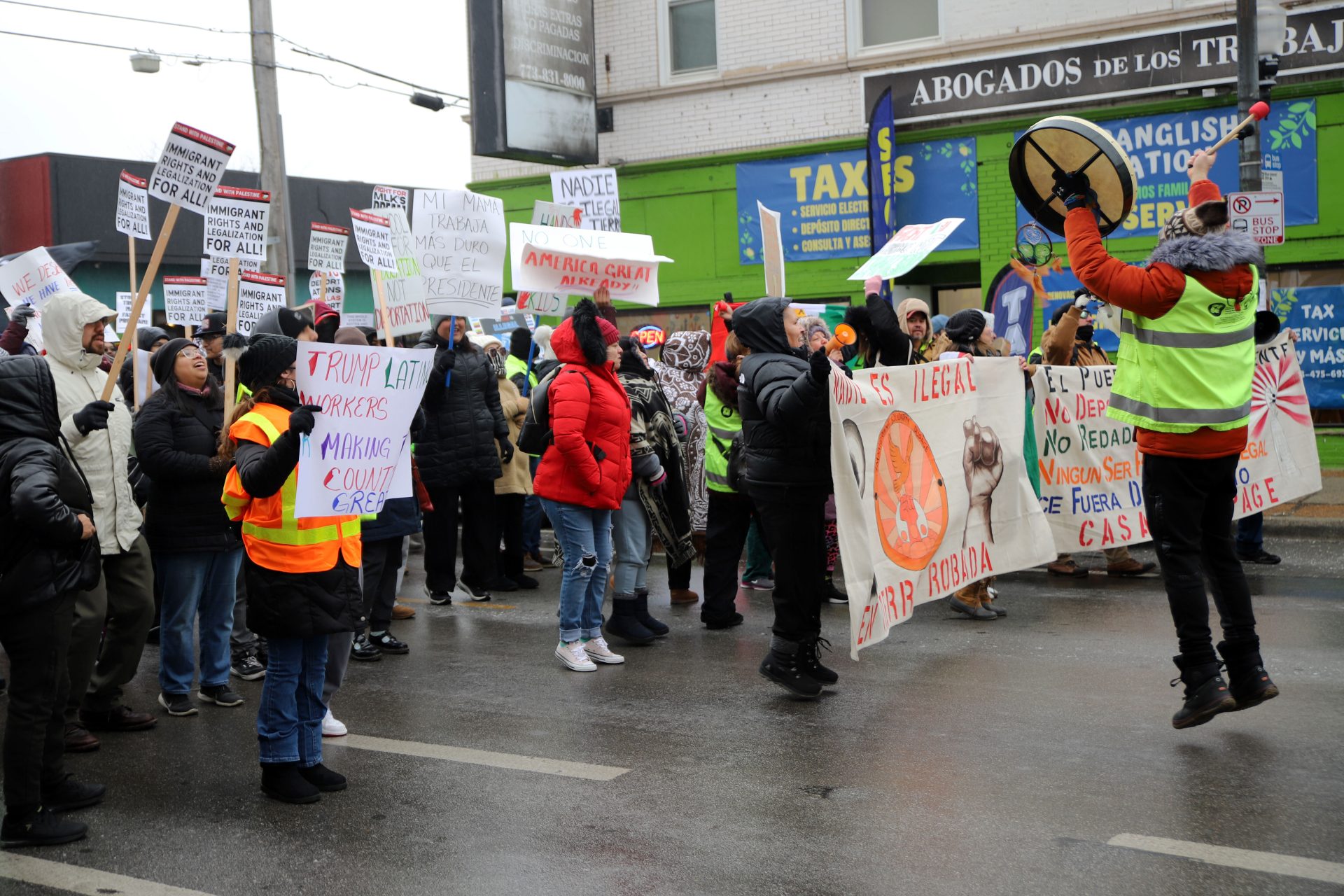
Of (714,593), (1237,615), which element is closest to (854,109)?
(714,593)

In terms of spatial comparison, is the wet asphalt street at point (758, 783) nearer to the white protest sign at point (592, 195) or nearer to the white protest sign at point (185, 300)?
the white protest sign at point (185, 300)

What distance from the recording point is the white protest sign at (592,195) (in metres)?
13.0

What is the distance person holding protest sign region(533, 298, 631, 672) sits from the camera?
7488 mm

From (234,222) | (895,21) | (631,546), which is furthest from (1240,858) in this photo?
(895,21)

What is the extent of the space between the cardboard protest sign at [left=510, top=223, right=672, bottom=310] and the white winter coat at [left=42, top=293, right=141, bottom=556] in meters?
3.86

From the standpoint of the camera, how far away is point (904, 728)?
6.05 meters

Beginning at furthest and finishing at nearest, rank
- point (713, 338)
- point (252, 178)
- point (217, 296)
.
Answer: point (252, 178) < point (217, 296) < point (713, 338)

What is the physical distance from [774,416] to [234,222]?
11.3 feet

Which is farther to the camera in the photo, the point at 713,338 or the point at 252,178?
the point at 252,178

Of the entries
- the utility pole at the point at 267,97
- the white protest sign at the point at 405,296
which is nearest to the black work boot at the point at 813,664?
the white protest sign at the point at 405,296

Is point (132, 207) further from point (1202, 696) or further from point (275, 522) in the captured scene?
point (1202, 696)

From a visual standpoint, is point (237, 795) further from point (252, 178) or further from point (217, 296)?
point (252, 178)

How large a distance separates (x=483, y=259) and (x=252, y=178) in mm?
27764

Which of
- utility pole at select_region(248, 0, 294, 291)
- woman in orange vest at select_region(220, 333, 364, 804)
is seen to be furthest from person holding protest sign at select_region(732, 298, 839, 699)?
utility pole at select_region(248, 0, 294, 291)
